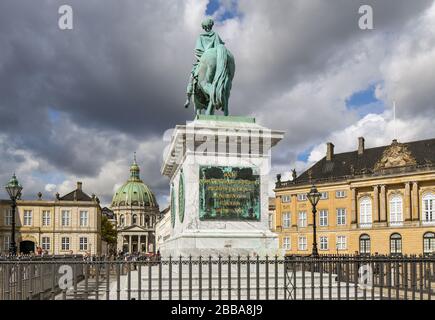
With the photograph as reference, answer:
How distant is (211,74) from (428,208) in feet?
186

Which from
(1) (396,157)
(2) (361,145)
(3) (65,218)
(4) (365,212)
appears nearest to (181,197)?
(1) (396,157)

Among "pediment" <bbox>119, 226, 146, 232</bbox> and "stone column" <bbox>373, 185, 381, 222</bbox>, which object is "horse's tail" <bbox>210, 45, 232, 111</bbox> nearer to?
"stone column" <bbox>373, 185, 381, 222</bbox>

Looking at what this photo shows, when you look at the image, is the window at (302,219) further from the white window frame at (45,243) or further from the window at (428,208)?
the white window frame at (45,243)

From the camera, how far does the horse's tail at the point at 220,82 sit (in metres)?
15.5

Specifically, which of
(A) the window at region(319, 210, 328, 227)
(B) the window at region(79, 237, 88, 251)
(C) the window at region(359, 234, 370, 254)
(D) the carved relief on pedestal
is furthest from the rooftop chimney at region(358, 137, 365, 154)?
(B) the window at region(79, 237, 88, 251)

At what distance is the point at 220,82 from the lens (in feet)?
51.0

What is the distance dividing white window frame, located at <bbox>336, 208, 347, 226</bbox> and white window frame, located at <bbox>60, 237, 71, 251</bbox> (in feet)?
Result: 139

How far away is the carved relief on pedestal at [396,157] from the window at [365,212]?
4.80 m

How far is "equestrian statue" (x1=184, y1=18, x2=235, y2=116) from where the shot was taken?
614 inches

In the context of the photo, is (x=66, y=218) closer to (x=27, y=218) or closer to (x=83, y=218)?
(x=83, y=218)

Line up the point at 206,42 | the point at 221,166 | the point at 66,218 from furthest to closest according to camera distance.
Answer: the point at 66,218
the point at 206,42
the point at 221,166

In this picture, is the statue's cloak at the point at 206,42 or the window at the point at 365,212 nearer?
the statue's cloak at the point at 206,42

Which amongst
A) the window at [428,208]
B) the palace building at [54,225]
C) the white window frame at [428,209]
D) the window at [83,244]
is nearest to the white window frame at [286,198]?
the white window frame at [428,209]

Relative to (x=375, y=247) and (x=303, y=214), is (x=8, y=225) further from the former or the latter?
(x=375, y=247)
